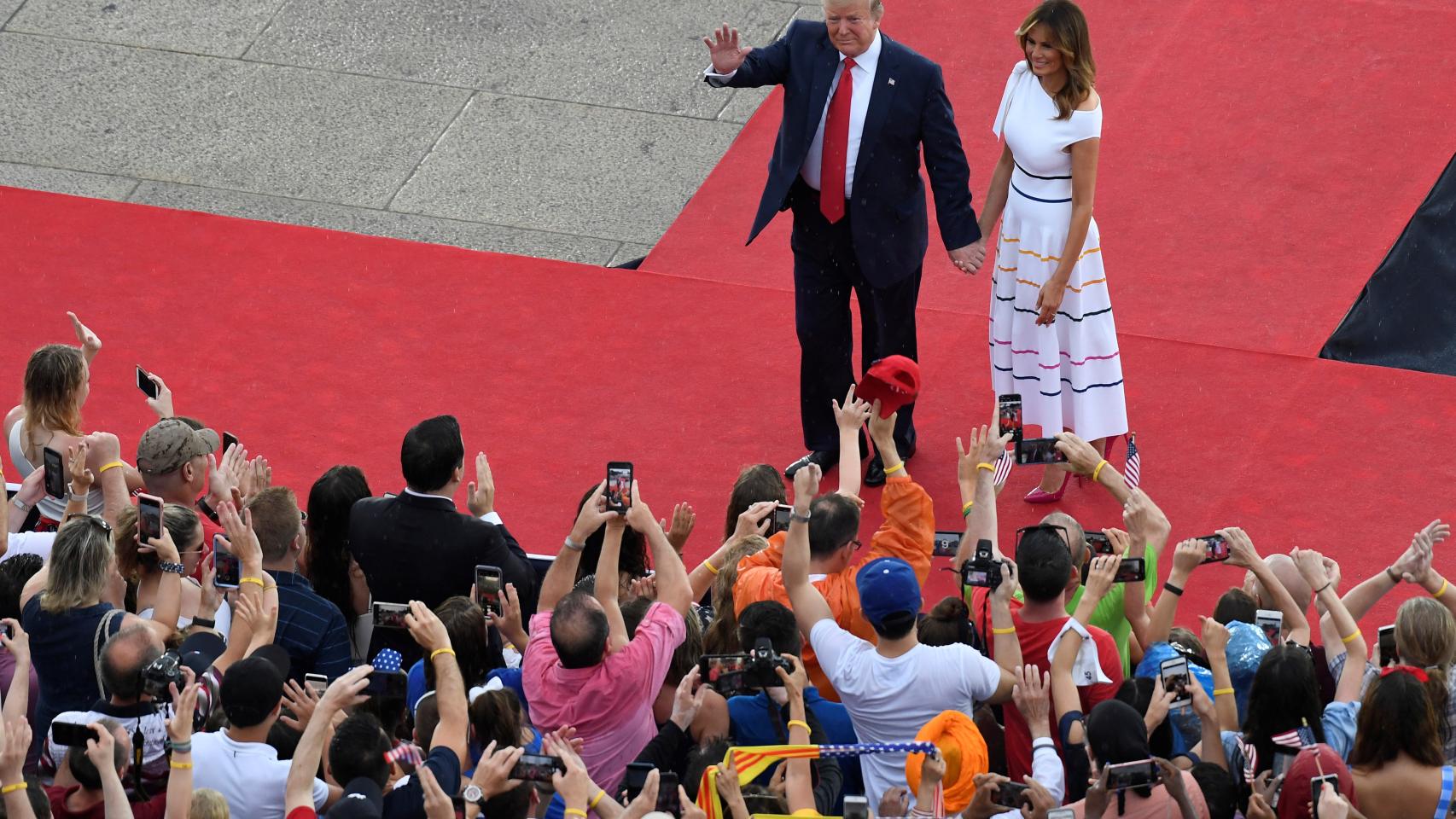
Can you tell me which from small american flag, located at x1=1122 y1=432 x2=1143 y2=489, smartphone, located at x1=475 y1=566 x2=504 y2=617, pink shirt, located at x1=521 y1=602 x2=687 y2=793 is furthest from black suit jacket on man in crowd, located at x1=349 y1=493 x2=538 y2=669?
small american flag, located at x1=1122 y1=432 x2=1143 y2=489

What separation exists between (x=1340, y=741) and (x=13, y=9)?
9869 millimetres

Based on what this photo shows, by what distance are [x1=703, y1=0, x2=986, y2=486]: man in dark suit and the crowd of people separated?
1.47 meters

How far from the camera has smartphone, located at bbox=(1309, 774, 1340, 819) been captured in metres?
4.86

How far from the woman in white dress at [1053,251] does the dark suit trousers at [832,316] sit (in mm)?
414

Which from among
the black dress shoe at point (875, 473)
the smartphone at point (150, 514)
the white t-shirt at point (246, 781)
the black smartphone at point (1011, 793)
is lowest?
the white t-shirt at point (246, 781)

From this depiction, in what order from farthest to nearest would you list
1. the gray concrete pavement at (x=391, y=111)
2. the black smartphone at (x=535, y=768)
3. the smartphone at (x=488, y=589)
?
1. the gray concrete pavement at (x=391, y=111)
2. the smartphone at (x=488, y=589)
3. the black smartphone at (x=535, y=768)

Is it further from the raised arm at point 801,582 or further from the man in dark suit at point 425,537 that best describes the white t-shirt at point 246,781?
the raised arm at point 801,582

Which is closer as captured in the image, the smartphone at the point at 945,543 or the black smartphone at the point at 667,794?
the black smartphone at the point at 667,794

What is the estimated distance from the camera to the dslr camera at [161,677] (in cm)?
534

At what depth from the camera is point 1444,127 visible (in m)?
10.4

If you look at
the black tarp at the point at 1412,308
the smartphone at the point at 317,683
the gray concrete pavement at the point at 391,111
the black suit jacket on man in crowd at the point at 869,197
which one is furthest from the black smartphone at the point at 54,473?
the black tarp at the point at 1412,308

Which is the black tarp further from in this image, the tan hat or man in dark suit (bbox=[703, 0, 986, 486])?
the tan hat

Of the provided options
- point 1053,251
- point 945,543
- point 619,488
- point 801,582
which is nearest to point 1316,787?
point 801,582

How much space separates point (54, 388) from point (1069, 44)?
13.3 feet
